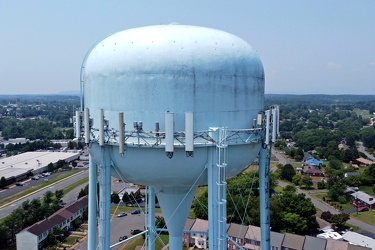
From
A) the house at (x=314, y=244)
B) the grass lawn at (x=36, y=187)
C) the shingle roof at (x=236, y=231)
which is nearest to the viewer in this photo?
the house at (x=314, y=244)

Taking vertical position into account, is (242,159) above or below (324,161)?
above

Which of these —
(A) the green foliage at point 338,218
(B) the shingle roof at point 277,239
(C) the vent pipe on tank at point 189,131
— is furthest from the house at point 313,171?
(C) the vent pipe on tank at point 189,131

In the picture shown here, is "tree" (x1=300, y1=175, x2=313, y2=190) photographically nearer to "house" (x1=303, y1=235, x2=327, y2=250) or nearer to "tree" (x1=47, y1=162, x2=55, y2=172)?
"house" (x1=303, y1=235, x2=327, y2=250)

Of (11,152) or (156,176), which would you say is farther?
(11,152)

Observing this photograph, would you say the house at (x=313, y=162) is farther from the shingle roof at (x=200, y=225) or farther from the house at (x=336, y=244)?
the shingle roof at (x=200, y=225)

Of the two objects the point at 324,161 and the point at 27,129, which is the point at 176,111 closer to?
the point at 324,161

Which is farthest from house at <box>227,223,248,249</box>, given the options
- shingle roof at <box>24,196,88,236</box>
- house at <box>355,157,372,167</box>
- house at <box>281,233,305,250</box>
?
house at <box>355,157,372,167</box>

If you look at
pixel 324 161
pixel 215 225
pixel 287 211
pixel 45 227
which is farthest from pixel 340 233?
pixel 324 161
